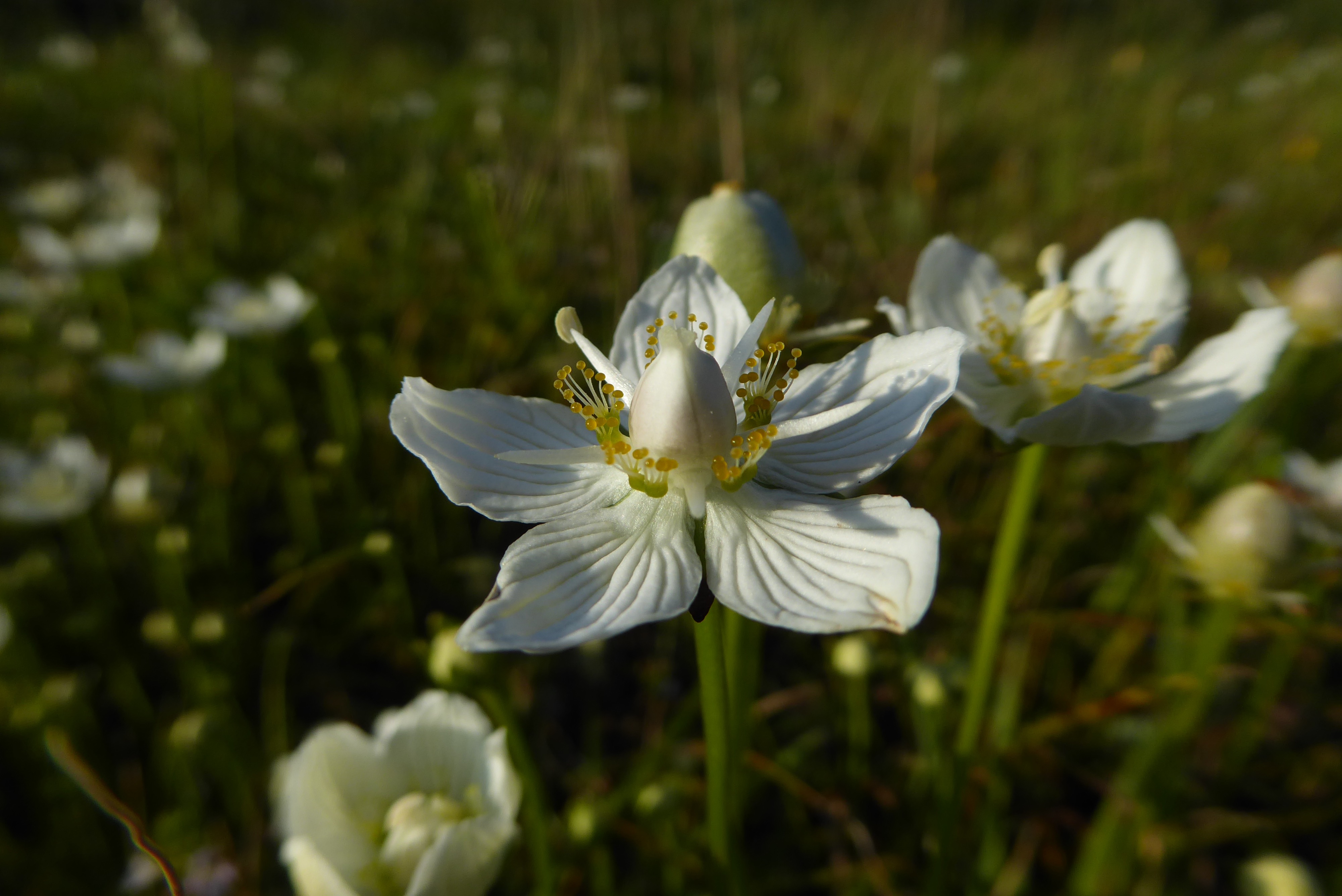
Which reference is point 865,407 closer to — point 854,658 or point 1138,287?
point 854,658

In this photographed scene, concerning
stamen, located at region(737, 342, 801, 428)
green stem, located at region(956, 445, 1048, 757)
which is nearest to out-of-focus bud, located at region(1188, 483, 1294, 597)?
→ green stem, located at region(956, 445, 1048, 757)

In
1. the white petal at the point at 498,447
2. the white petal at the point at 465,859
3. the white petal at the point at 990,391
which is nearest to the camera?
the white petal at the point at 498,447

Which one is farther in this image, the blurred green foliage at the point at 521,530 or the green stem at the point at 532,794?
the blurred green foliage at the point at 521,530

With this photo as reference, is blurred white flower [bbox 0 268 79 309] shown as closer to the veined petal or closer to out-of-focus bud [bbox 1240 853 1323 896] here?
the veined petal

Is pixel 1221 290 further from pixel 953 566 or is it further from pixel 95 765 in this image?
pixel 95 765

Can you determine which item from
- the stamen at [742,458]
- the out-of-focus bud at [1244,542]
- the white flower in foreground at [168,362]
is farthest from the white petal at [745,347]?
the white flower in foreground at [168,362]

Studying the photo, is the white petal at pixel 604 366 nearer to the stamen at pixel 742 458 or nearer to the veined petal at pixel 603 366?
the veined petal at pixel 603 366

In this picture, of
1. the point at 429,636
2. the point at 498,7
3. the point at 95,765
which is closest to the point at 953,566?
the point at 429,636
